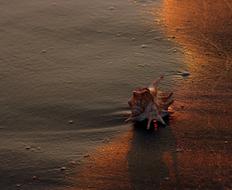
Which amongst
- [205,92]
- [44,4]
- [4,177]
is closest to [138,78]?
[205,92]

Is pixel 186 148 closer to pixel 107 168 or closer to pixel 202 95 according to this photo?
pixel 107 168

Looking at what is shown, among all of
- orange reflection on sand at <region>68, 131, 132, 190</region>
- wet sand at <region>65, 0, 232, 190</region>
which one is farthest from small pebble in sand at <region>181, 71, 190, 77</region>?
orange reflection on sand at <region>68, 131, 132, 190</region>

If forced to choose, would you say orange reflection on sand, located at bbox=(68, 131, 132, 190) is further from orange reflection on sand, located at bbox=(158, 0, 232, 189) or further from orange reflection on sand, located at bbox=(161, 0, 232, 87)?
orange reflection on sand, located at bbox=(161, 0, 232, 87)

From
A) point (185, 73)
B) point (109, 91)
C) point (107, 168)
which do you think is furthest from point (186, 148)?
point (185, 73)

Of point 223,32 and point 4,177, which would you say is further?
point 223,32

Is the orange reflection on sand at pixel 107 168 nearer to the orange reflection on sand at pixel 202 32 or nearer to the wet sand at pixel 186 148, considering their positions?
the wet sand at pixel 186 148

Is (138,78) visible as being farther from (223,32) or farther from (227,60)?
(223,32)

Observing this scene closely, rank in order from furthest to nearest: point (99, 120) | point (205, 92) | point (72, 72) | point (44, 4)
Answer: point (44, 4) → point (72, 72) → point (205, 92) → point (99, 120)

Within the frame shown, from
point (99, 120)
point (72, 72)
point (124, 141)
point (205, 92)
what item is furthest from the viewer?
point (72, 72)
